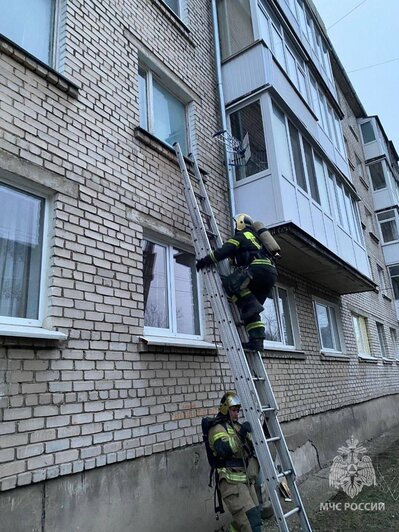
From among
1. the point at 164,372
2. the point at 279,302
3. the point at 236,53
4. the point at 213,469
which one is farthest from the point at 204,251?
the point at 236,53

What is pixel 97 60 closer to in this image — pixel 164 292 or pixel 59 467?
pixel 164 292

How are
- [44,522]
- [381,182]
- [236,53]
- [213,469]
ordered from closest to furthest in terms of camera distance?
[44,522]
[213,469]
[236,53]
[381,182]

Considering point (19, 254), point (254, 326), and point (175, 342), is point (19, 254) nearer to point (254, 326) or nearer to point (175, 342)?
point (175, 342)

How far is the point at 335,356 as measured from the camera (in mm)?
9070

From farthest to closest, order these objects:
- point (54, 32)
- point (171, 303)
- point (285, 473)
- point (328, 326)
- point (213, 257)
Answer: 1. point (328, 326)
2. point (171, 303)
3. point (54, 32)
4. point (213, 257)
5. point (285, 473)

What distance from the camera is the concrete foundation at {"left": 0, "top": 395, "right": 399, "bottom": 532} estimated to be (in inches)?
→ 114

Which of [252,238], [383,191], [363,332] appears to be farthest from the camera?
[383,191]

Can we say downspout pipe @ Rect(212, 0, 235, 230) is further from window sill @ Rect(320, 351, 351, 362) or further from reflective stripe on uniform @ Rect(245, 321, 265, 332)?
window sill @ Rect(320, 351, 351, 362)

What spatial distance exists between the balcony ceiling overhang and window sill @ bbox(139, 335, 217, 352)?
225 cm

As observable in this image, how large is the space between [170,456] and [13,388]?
75.0 inches

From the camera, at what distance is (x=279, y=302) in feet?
25.3

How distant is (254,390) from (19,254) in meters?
2.36

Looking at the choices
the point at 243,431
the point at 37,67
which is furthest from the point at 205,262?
the point at 37,67

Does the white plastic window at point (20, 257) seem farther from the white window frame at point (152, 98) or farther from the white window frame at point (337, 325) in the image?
the white window frame at point (337, 325)
